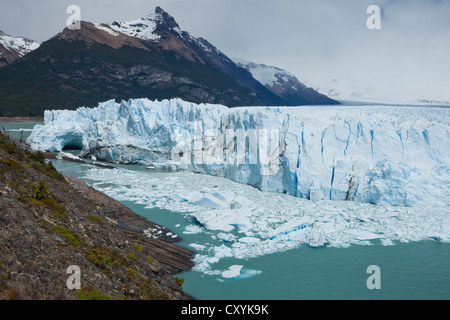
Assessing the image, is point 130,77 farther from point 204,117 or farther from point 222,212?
point 222,212

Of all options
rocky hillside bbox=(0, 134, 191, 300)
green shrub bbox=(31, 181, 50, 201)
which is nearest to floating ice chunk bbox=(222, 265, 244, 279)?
rocky hillside bbox=(0, 134, 191, 300)

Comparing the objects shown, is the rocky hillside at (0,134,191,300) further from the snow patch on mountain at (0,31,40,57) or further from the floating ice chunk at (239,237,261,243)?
the snow patch on mountain at (0,31,40,57)

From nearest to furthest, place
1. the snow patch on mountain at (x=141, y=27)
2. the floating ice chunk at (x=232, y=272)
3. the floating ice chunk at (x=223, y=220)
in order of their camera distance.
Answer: the floating ice chunk at (x=232, y=272) → the floating ice chunk at (x=223, y=220) → the snow patch on mountain at (x=141, y=27)

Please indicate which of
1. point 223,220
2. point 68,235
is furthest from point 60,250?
point 223,220

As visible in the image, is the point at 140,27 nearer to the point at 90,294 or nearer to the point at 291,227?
the point at 291,227

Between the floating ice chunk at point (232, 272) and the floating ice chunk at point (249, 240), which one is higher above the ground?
the floating ice chunk at point (249, 240)

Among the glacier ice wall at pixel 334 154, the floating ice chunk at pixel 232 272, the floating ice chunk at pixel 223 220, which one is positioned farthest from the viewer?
the glacier ice wall at pixel 334 154

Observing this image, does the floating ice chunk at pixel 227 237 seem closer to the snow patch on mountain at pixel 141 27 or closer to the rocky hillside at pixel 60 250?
the rocky hillside at pixel 60 250

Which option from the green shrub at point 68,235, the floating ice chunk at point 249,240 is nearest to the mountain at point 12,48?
the floating ice chunk at point 249,240
